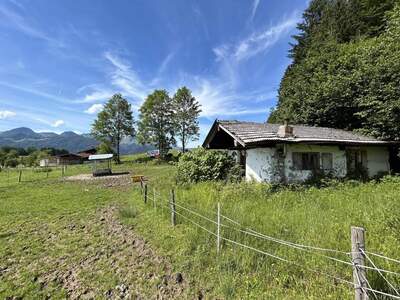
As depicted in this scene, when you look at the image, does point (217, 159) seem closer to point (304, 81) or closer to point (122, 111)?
point (304, 81)

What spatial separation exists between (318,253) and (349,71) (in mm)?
22536

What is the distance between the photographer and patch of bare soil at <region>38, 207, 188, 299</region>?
185 inches

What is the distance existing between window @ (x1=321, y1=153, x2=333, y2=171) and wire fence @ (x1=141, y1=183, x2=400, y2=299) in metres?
9.49

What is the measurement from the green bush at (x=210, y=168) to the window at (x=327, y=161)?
15.7 ft

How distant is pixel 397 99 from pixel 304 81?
11.9 m

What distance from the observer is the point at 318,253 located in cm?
432

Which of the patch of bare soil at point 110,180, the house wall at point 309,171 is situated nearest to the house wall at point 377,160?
the house wall at point 309,171

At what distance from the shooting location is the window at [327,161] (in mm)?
14234

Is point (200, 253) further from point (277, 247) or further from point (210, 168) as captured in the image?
point (210, 168)

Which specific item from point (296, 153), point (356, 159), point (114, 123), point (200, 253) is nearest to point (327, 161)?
point (296, 153)

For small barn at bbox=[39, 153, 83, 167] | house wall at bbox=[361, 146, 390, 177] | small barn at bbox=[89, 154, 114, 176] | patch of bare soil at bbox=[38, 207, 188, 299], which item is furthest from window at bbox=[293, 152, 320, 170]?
small barn at bbox=[39, 153, 83, 167]

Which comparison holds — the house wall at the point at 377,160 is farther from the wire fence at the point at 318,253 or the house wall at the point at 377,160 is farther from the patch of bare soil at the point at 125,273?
the patch of bare soil at the point at 125,273

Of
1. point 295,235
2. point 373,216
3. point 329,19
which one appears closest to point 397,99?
point 373,216

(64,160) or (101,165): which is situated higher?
(64,160)
